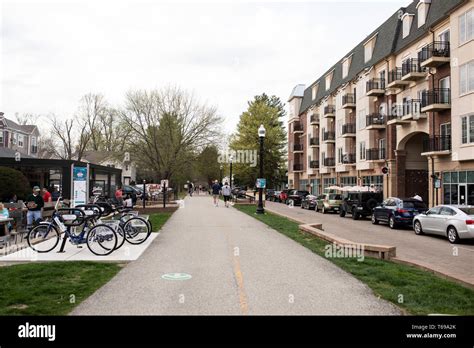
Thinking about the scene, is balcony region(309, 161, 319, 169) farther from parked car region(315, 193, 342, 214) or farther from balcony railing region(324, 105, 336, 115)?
parked car region(315, 193, 342, 214)

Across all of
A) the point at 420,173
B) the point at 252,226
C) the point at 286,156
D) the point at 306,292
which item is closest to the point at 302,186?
the point at 286,156

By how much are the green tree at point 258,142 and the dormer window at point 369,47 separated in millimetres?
29485

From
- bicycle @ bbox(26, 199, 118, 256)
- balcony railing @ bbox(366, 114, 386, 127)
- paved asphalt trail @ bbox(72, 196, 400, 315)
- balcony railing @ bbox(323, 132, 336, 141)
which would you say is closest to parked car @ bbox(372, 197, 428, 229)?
paved asphalt trail @ bbox(72, 196, 400, 315)

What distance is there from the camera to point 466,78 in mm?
25906

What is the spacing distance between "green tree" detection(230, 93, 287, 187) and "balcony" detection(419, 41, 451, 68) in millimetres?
41636

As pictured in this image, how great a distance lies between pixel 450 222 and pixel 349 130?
2955 centimetres

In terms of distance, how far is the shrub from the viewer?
22288mm

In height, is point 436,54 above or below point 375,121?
above

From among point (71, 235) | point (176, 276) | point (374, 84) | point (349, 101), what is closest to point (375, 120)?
point (374, 84)

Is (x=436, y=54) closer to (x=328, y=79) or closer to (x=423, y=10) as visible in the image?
(x=423, y=10)

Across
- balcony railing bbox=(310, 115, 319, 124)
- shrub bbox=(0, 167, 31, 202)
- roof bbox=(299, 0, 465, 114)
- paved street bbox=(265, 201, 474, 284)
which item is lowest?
paved street bbox=(265, 201, 474, 284)

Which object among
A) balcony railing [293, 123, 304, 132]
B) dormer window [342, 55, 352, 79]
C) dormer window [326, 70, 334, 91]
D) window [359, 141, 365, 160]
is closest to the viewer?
window [359, 141, 365, 160]
